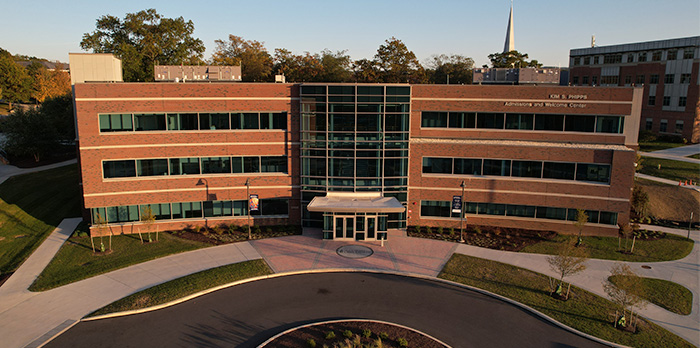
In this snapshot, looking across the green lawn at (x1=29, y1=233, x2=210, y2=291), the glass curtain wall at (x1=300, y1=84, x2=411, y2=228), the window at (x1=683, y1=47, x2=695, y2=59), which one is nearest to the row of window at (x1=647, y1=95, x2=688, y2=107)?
the window at (x1=683, y1=47, x2=695, y2=59)

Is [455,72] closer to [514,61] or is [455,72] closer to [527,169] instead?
[514,61]

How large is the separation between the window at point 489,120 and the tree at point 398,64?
1435 inches

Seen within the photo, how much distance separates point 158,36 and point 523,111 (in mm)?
54811

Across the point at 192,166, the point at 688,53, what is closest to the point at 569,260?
the point at 192,166

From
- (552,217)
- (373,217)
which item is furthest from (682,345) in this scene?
(373,217)

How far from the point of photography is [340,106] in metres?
36.3

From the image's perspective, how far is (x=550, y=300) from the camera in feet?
80.0

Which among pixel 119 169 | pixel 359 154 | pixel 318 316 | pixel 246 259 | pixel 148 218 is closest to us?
pixel 318 316

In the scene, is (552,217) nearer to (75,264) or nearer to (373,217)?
(373,217)

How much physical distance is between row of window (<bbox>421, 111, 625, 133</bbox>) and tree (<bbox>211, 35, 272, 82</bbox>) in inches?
1772

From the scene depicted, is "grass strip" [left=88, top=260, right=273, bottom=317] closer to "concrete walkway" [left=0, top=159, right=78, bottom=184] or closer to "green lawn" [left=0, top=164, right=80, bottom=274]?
"green lawn" [left=0, top=164, right=80, bottom=274]

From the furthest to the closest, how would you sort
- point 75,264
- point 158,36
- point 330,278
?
point 158,36 → point 75,264 → point 330,278

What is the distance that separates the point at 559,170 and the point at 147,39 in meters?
59.0

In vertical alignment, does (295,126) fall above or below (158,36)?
below
